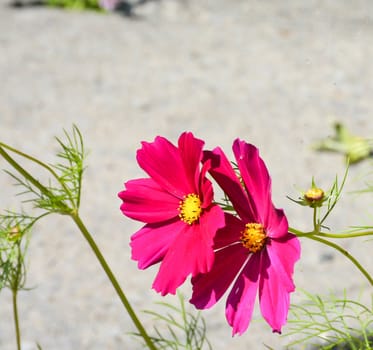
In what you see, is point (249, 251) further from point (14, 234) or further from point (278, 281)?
point (14, 234)

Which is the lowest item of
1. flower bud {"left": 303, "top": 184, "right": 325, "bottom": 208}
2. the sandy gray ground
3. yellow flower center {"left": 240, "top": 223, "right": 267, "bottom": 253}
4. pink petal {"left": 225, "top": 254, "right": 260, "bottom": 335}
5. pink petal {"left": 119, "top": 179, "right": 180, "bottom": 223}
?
pink petal {"left": 225, "top": 254, "right": 260, "bottom": 335}

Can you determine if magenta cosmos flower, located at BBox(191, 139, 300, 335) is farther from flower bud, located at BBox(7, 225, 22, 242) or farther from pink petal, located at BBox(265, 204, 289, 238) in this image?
flower bud, located at BBox(7, 225, 22, 242)

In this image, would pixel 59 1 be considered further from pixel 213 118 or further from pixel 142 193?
pixel 142 193

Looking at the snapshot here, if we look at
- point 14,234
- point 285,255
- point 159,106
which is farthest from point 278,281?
point 159,106

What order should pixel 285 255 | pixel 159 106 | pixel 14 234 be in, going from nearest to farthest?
pixel 285 255, pixel 14 234, pixel 159 106

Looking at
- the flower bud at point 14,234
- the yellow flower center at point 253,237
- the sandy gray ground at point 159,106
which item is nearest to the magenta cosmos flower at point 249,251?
the yellow flower center at point 253,237

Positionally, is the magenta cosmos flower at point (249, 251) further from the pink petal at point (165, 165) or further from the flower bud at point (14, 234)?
the flower bud at point (14, 234)

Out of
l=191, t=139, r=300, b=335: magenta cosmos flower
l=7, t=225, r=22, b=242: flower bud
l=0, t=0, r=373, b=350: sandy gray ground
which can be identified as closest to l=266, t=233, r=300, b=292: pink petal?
l=191, t=139, r=300, b=335: magenta cosmos flower
